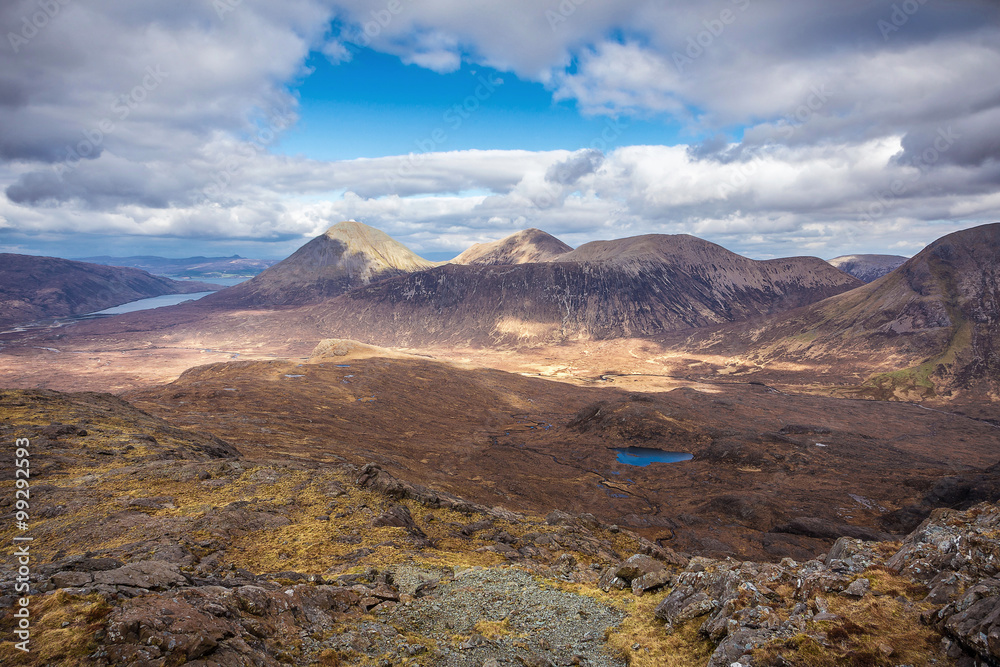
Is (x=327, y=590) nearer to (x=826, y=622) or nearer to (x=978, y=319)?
(x=826, y=622)

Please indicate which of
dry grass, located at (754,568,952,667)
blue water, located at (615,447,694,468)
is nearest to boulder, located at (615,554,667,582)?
dry grass, located at (754,568,952,667)

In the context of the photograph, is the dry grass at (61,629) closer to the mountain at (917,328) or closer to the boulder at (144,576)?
the boulder at (144,576)

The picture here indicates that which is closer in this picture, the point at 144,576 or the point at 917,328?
the point at 144,576

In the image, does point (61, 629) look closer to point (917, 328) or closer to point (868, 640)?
point (868, 640)

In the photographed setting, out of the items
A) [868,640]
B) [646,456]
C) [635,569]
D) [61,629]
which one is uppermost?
[61,629]

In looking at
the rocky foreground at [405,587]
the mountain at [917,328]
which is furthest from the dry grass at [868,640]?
the mountain at [917,328]

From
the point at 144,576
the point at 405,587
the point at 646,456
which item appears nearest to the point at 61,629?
the point at 144,576
